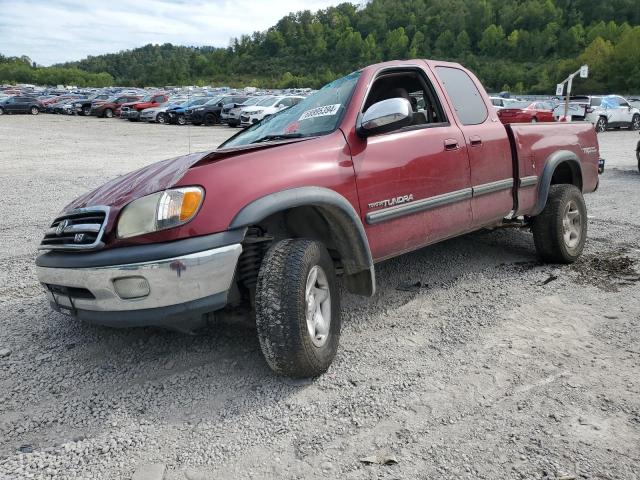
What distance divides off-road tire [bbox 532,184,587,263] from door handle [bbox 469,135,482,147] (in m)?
1.11

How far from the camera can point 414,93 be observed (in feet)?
14.6

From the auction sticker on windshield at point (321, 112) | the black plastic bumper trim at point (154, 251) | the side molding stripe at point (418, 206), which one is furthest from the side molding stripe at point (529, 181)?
the black plastic bumper trim at point (154, 251)

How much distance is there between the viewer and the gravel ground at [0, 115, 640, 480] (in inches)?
95.4

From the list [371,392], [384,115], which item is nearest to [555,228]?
[384,115]

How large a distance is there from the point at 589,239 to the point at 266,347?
4511 mm

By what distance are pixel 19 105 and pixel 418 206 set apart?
43.3 m

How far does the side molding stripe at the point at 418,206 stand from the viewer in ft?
11.5

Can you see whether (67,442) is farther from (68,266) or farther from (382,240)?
(382,240)

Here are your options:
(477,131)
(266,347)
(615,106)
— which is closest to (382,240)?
(266,347)

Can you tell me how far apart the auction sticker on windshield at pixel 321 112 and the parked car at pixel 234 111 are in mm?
23452

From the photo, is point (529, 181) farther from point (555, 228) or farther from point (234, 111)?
point (234, 111)

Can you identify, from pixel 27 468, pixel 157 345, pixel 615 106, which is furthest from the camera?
pixel 615 106

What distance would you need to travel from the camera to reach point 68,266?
2.86 metres

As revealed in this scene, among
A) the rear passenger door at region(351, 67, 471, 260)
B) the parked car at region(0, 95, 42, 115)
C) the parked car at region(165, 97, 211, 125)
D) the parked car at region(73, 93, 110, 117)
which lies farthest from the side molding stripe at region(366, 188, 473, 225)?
the parked car at region(0, 95, 42, 115)
